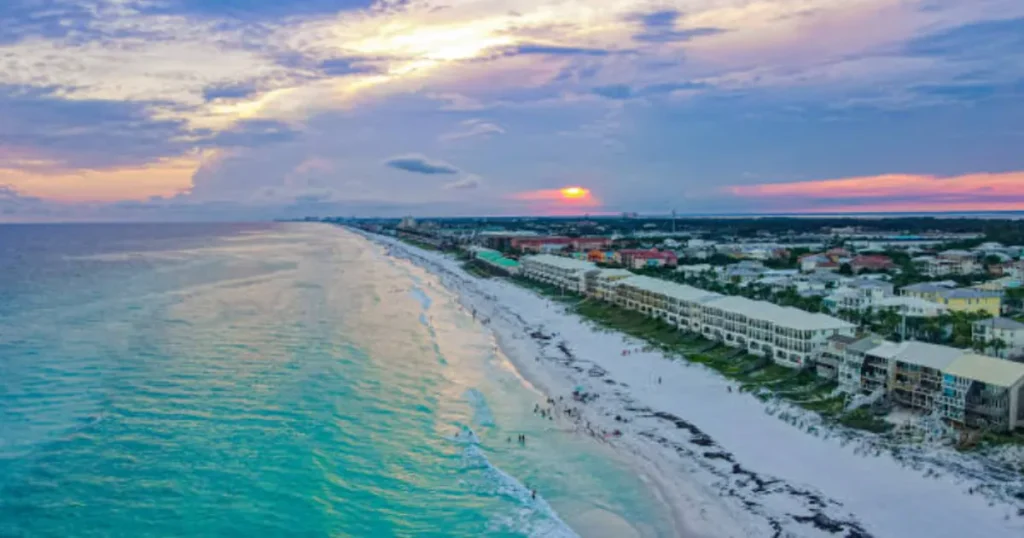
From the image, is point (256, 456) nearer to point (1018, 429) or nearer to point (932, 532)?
point (932, 532)

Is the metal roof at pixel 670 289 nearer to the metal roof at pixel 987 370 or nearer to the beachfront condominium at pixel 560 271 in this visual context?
the beachfront condominium at pixel 560 271

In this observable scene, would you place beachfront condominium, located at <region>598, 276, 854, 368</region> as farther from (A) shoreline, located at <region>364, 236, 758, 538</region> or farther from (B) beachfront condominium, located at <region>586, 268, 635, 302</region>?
(A) shoreline, located at <region>364, 236, 758, 538</region>

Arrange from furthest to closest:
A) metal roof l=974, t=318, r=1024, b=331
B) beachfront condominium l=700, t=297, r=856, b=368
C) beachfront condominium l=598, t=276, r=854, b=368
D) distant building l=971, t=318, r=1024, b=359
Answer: beachfront condominium l=598, t=276, r=854, b=368 → metal roof l=974, t=318, r=1024, b=331 → beachfront condominium l=700, t=297, r=856, b=368 → distant building l=971, t=318, r=1024, b=359

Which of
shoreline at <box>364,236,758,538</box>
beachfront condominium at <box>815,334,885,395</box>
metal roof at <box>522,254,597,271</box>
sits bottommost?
shoreline at <box>364,236,758,538</box>

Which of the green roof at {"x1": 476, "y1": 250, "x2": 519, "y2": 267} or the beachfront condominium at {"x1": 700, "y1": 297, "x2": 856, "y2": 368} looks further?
the green roof at {"x1": 476, "y1": 250, "x2": 519, "y2": 267}

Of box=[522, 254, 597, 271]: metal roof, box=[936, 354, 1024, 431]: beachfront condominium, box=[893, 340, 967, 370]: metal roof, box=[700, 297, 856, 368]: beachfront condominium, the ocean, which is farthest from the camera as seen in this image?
box=[522, 254, 597, 271]: metal roof

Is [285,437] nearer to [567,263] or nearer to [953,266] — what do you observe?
[567,263]

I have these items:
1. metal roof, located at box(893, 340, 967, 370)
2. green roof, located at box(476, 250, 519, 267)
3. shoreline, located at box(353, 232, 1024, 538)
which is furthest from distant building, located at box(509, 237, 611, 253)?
metal roof, located at box(893, 340, 967, 370)
